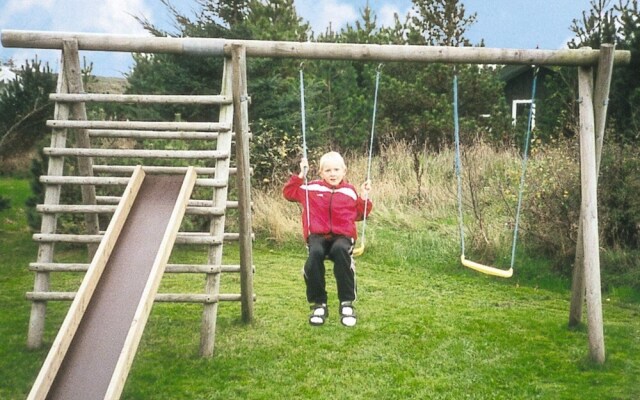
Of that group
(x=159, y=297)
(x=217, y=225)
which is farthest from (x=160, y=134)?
(x=159, y=297)

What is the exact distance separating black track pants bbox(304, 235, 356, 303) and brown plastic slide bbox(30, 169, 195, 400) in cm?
112

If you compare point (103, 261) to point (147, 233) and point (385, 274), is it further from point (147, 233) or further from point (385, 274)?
point (385, 274)

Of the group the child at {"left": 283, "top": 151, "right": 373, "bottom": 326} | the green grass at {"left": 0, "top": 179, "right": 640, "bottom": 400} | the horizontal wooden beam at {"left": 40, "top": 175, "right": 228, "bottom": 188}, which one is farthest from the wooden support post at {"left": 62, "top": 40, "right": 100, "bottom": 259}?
the child at {"left": 283, "top": 151, "right": 373, "bottom": 326}

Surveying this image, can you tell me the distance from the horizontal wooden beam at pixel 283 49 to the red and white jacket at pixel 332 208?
0.98 m

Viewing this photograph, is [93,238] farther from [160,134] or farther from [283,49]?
[283,49]

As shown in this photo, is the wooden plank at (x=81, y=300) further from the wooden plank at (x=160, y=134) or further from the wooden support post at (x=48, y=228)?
the wooden support post at (x=48, y=228)

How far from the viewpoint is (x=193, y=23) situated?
1675 cm

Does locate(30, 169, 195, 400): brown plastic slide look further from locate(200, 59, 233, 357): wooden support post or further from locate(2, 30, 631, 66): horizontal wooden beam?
locate(2, 30, 631, 66): horizontal wooden beam

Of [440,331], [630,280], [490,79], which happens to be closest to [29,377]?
[440,331]

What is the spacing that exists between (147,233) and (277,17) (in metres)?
16.9

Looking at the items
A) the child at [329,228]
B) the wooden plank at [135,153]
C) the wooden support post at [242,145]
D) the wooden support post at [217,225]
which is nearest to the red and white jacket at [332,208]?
the child at [329,228]

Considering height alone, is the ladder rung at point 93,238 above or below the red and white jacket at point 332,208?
below

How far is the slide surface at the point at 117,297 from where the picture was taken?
3.99 meters

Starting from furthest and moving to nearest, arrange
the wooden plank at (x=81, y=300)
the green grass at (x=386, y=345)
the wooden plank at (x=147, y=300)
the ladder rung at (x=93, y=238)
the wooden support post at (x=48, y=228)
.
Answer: the wooden support post at (x=48, y=228)
the ladder rung at (x=93, y=238)
the green grass at (x=386, y=345)
the wooden plank at (x=81, y=300)
the wooden plank at (x=147, y=300)
